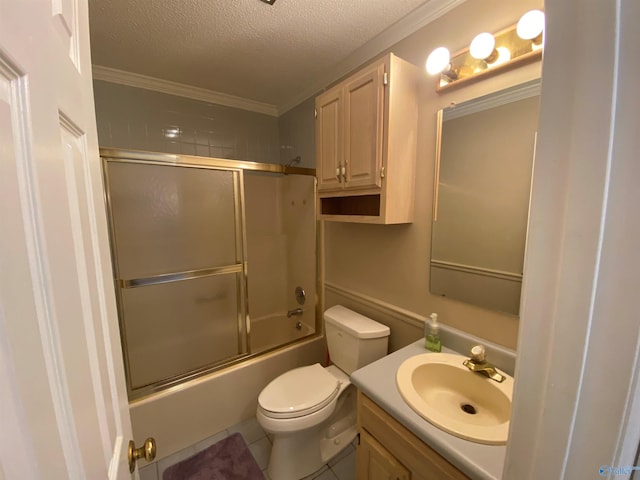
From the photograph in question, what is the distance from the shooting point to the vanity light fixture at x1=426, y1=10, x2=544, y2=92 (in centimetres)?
93

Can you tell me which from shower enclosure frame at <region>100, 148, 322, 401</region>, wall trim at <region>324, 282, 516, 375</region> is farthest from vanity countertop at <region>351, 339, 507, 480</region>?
shower enclosure frame at <region>100, 148, 322, 401</region>

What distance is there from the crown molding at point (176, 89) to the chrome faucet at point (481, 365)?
2.43 m

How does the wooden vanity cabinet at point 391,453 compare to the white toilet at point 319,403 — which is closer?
the wooden vanity cabinet at point 391,453

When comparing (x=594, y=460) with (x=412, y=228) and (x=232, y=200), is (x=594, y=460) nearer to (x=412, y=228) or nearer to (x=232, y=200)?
(x=412, y=228)

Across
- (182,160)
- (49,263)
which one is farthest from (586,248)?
(182,160)

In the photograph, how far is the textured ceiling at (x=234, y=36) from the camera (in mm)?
1273

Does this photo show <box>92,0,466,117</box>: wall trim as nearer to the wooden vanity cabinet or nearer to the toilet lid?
the wooden vanity cabinet

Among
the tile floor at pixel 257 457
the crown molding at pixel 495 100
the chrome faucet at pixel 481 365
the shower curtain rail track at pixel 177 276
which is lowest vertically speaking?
the tile floor at pixel 257 457

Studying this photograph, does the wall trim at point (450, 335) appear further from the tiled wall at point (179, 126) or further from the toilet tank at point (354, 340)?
the tiled wall at point (179, 126)

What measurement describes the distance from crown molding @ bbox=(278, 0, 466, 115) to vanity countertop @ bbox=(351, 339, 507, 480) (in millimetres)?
1624

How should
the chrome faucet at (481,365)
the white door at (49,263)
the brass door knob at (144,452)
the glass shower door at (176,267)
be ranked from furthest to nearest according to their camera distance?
the glass shower door at (176,267) → the chrome faucet at (481,365) → the brass door knob at (144,452) → the white door at (49,263)

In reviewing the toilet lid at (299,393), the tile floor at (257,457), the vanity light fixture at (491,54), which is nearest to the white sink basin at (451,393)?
the toilet lid at (299,393)

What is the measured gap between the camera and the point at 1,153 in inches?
9.4

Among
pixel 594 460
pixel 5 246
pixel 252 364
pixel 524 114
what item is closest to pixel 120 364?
pixel 5 246
